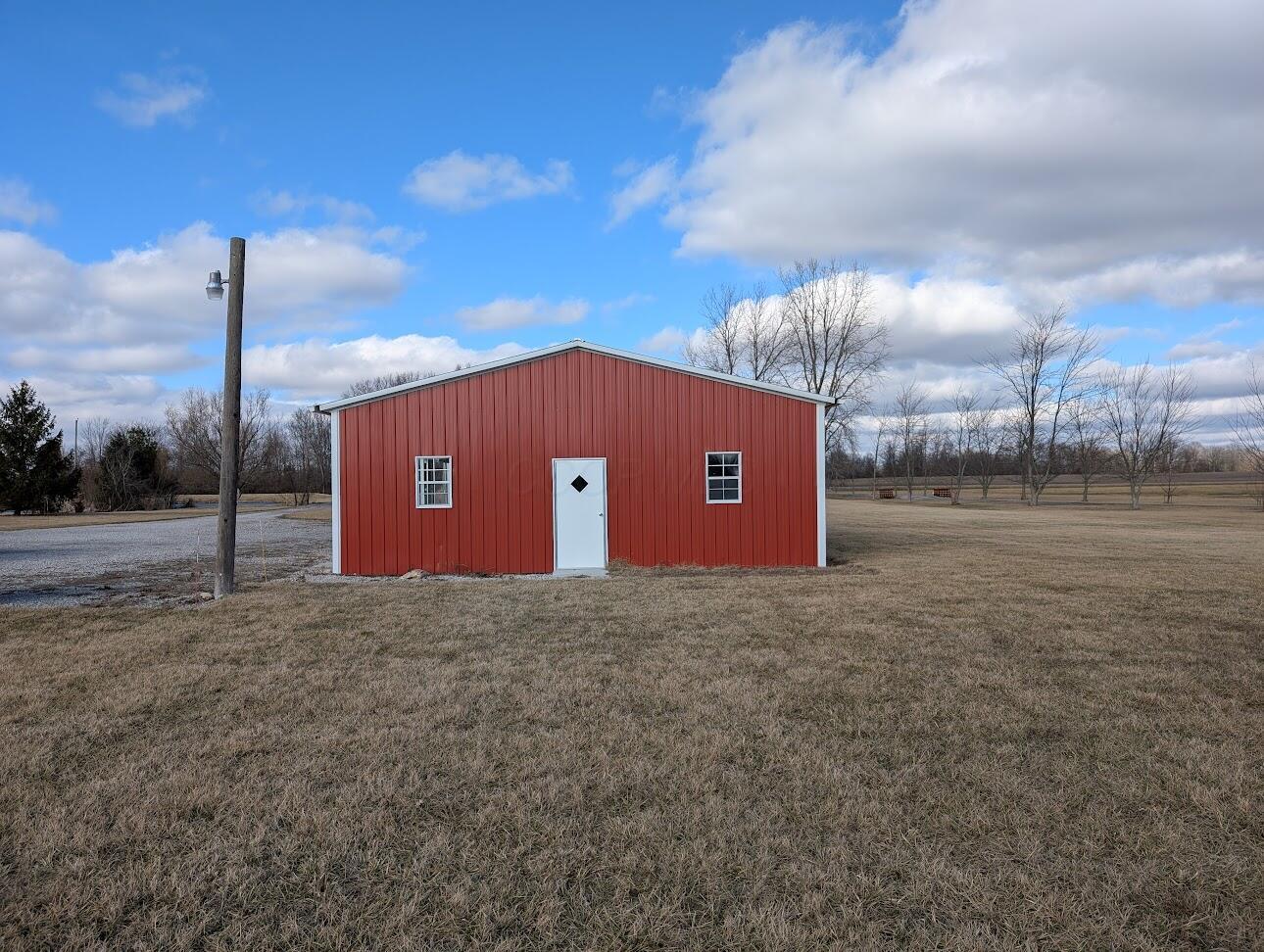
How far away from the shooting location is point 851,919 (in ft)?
8.91

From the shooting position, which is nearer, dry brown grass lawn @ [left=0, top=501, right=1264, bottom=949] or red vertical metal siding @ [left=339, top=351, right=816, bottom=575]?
dry brown grass lawn @ [left=0, top=501, right=1264, bottom=949]

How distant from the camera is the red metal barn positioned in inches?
521

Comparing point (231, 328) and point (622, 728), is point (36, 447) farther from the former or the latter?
point (622, 728)

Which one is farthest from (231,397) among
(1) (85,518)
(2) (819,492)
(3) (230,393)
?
(1) (85,518)

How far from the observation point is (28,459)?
114 feet

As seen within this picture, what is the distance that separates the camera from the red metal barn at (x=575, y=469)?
13.2 meters

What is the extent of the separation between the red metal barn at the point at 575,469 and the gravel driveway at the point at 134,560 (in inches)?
93.8

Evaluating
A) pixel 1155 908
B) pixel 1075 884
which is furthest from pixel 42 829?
pixel 1155 908

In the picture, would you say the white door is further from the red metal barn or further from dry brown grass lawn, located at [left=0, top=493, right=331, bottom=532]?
dry brown grass lawn, located at [left=0, top=493, right=331, bottom=532]

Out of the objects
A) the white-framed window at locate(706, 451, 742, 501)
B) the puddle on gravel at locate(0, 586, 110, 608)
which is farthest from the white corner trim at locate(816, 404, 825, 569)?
the puddle on gravel at locate(0, 586, 110, 608)

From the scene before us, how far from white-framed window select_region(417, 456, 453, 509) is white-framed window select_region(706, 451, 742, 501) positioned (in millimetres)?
4723

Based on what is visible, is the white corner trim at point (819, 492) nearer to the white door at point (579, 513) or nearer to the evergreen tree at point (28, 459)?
the white door at point (579, 513)

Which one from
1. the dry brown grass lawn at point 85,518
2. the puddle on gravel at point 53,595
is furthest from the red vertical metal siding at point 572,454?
the dry brown grass lawn at point 85,518

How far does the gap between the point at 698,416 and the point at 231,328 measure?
7693mm
